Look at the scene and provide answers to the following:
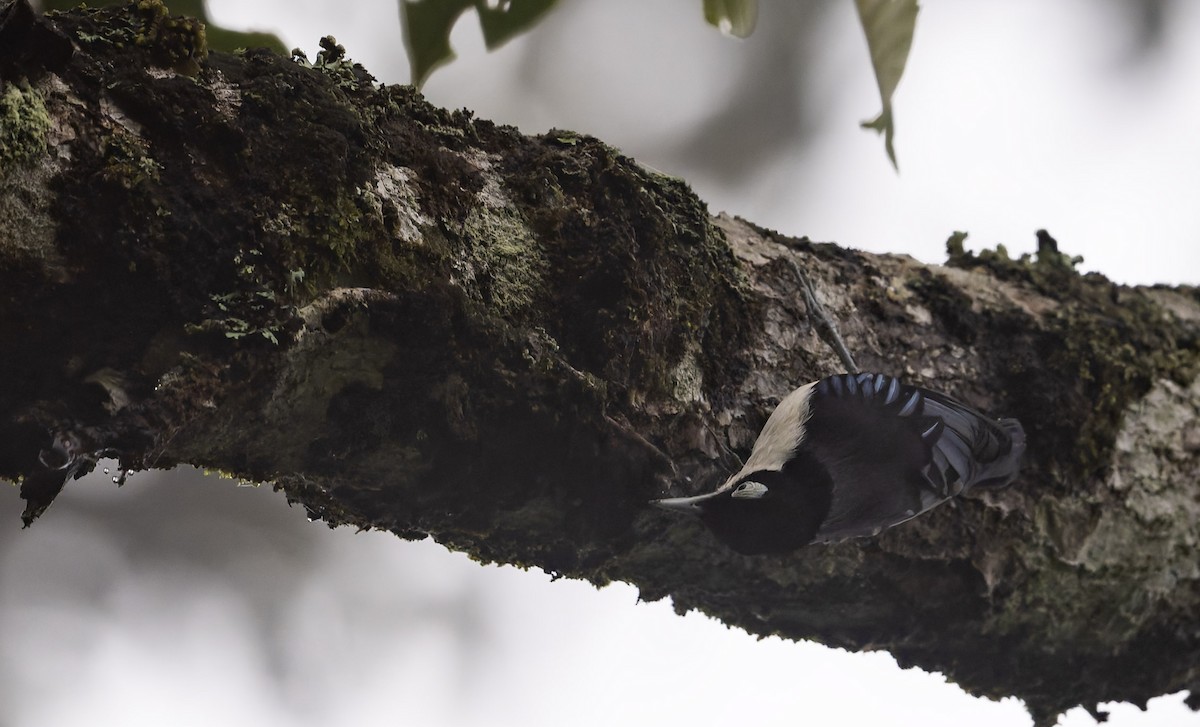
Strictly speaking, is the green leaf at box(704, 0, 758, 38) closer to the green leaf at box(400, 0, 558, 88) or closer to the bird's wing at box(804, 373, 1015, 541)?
the green leaf at box(400, 0, 558, 88)

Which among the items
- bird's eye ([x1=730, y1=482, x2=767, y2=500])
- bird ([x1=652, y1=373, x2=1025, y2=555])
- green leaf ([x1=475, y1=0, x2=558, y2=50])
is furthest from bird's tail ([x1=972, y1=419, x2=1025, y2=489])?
green leaf ([x1=475, y1=0, x2=558, y2=50])

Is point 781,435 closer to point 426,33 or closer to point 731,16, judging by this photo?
point 731,16

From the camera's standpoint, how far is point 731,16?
1466 mm

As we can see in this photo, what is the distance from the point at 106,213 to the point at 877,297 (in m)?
1.21

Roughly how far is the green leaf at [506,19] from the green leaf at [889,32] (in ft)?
1.52

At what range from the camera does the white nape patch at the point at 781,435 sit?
1430 millimetres

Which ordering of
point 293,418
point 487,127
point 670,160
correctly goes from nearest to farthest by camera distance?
point 293,418
point 487,127
point 670,160

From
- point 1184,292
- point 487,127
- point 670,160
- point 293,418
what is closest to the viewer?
point 293,418

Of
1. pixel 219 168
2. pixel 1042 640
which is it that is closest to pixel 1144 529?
pixel 1042 640

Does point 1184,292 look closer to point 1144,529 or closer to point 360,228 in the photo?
point 1144,529

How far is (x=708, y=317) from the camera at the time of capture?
1438mm

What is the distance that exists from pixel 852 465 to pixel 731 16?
728 millimetres

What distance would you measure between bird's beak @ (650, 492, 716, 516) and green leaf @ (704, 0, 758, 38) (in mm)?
683

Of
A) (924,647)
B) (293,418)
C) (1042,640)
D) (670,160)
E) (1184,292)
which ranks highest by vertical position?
(670,160)
